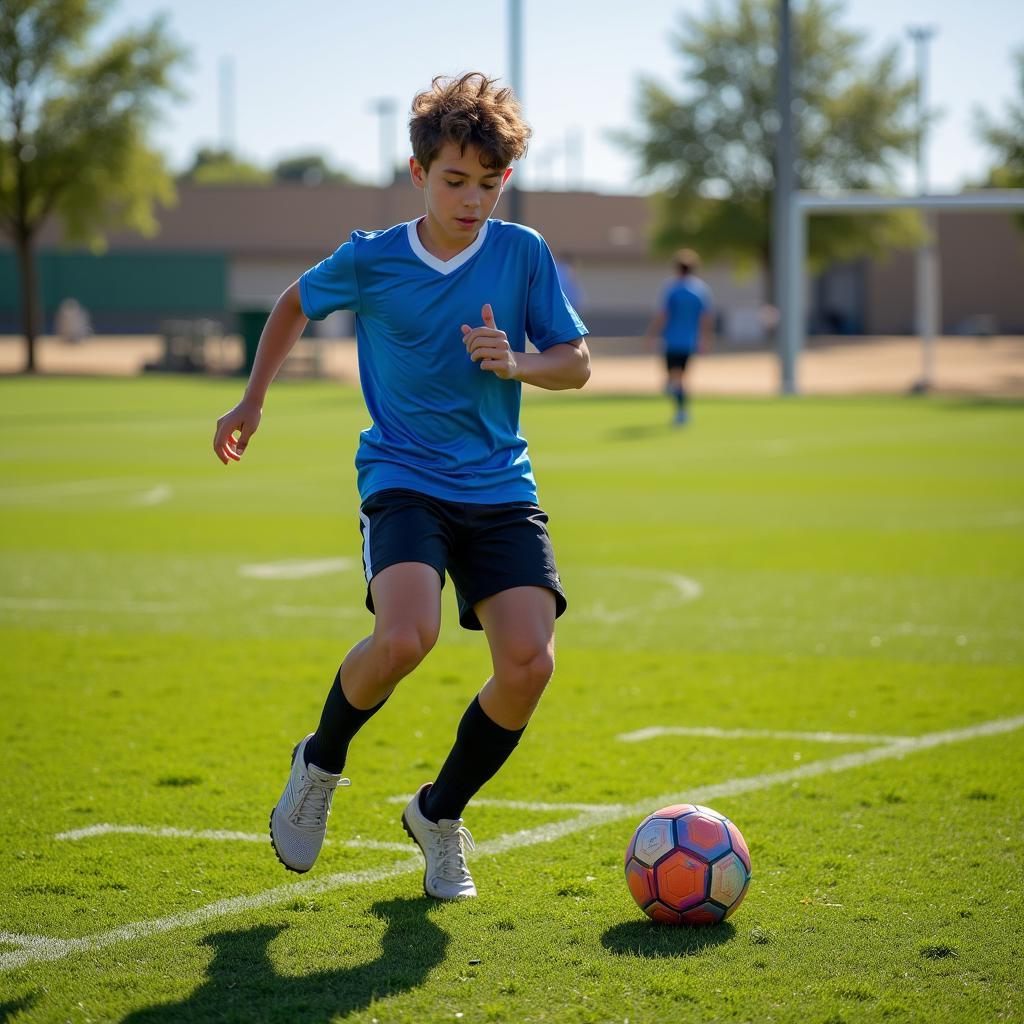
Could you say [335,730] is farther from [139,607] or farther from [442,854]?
[139,607]

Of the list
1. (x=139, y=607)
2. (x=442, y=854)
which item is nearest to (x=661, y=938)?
(x=442, y=854)

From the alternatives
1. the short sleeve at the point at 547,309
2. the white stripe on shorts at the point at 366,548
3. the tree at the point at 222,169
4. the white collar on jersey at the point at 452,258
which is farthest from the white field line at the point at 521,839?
the tree at the point at 222,169

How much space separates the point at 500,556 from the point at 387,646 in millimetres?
408

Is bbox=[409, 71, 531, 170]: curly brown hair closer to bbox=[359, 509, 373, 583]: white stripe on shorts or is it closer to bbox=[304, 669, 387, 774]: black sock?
bbox=[359, 509, 373, 583]: white stripe on shorts

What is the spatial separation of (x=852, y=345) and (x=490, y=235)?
6039 centimetres

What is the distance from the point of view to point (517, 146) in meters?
4.32

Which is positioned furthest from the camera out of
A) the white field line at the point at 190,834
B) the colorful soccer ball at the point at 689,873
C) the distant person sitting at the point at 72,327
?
the distant person sitting at the point at 72,327

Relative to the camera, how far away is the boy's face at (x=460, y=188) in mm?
4281

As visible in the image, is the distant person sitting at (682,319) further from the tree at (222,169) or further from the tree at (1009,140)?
the tree at (222,169)

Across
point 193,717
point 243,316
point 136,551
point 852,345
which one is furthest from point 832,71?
point 193,717

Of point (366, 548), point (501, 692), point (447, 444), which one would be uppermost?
point (447, 444)

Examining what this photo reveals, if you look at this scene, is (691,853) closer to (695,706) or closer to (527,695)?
(527,695)

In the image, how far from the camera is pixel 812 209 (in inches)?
1248

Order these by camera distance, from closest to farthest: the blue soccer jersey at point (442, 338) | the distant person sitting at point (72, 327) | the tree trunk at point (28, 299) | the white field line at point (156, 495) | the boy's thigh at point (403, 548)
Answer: the boy's thigh at point (403, 548), the blue soccer jersey at point (442, 338), the white field line at point (156, 495), the tree trunk at point (28, 299), the distant person sitting at point (72, 327)
